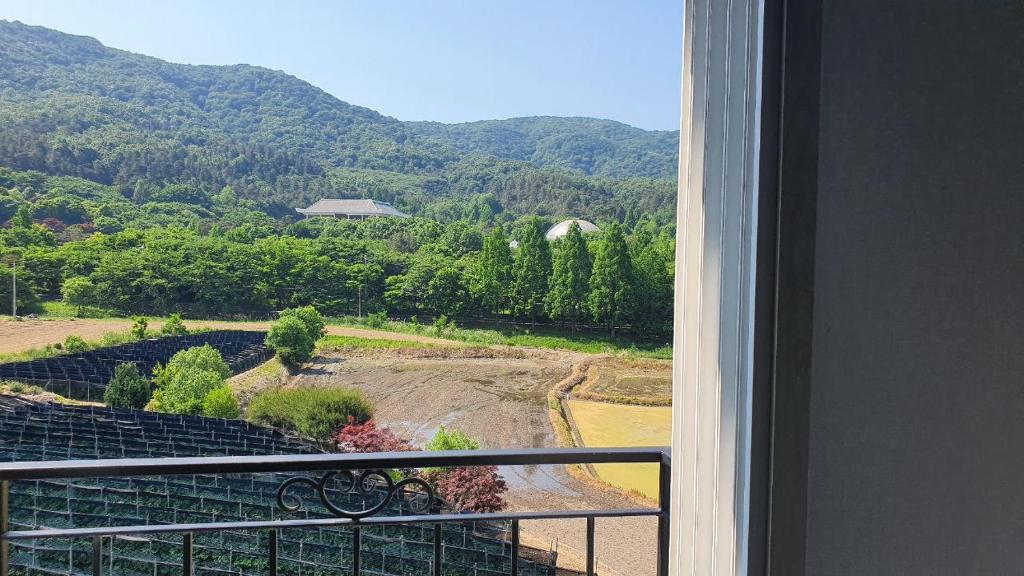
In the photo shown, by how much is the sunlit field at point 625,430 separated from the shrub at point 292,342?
2.65 meters

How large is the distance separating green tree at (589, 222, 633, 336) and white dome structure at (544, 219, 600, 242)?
15 centimetres

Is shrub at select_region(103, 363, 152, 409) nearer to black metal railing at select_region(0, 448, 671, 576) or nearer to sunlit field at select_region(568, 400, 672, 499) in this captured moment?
sunlit field at select_region(568, 400, 672, 499)

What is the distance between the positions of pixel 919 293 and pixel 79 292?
712cm

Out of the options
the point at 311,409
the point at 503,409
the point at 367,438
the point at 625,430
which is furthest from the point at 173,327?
the point at 625,430

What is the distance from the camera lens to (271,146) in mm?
7449

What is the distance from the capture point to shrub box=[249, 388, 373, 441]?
722 cm

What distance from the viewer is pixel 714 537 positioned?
93cm

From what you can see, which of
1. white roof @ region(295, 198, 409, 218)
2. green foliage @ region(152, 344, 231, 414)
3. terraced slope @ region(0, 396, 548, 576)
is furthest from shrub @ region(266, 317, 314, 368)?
white roof @ region(295, 198, 409, 218)

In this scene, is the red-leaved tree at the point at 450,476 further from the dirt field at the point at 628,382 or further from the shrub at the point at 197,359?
the shrub at the point at 197,359

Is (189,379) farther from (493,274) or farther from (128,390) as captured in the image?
(493,274)

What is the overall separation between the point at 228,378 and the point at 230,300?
75 centimetres

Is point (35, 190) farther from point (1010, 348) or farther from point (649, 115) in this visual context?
point (1010, 348)

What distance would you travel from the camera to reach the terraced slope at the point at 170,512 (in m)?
5.91

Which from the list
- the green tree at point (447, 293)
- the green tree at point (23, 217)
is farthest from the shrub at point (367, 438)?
the green tree at point (23, 217)
